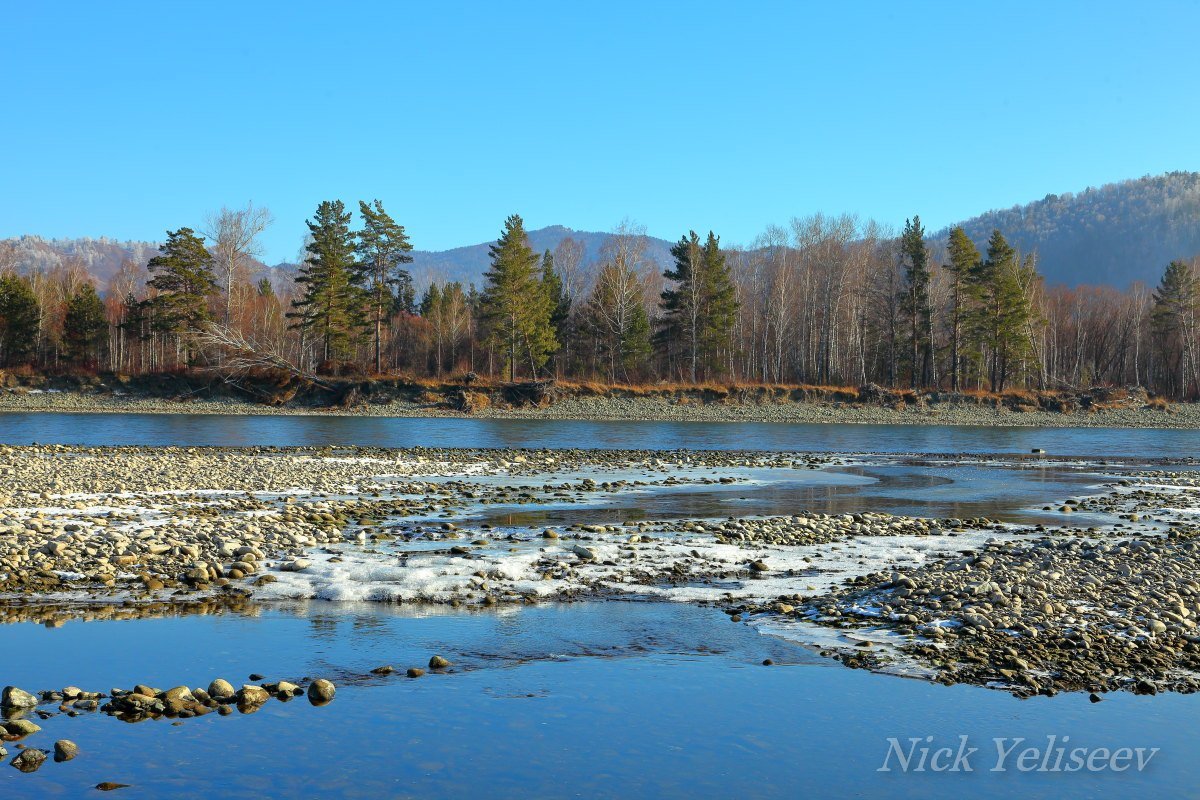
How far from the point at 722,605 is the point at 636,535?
5.14m

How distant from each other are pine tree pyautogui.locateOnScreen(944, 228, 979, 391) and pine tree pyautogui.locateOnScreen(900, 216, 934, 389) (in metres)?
1.99

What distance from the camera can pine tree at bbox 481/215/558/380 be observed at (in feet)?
245

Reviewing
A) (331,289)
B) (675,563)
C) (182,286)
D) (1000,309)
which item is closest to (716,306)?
(1000,309)

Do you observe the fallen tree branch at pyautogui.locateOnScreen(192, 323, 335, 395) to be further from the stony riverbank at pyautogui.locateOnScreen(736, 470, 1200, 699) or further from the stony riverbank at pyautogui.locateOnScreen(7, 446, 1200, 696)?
the stony riverbank at pyautogui.locateOnScreen(736, 470, 1200, 699)

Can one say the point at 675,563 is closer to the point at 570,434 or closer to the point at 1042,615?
the point at 1042,615

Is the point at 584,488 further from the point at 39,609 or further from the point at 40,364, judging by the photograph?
the point at 40,364

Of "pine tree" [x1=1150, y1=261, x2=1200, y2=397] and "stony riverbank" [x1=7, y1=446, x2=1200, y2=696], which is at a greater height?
"pine tree" [x1=1150, y1=261, x2=1200, y2=397]

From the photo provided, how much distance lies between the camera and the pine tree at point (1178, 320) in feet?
277

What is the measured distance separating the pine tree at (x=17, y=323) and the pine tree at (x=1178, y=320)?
9892 centimetres

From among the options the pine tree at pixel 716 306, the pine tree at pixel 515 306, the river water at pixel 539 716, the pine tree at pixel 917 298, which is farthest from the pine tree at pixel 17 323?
the river water at pixel 539 716

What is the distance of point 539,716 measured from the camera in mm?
8273

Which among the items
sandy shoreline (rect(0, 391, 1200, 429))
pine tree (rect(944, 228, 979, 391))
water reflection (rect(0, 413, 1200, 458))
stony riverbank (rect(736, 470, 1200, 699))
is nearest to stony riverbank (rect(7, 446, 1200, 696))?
stony riverbank (rect(736, 470, 1200, 699))

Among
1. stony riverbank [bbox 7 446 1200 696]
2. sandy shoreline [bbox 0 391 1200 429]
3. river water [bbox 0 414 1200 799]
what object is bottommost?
river water [bbox 0 414 1200 799]

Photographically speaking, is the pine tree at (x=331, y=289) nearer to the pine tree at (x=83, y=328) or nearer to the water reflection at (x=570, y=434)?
the water reflection at (x=570, y=434)
